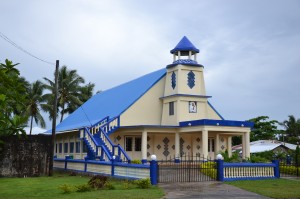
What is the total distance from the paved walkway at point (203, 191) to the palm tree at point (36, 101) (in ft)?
121

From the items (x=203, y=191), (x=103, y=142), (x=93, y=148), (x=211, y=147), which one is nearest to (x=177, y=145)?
(x=211, y=147)

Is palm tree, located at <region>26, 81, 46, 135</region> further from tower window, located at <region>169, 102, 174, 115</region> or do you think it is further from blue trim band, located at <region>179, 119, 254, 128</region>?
blue trim band, located at <region>179, 119, 254, 128</region>

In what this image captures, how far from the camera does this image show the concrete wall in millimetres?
25969

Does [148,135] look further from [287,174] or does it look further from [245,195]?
[245,195]

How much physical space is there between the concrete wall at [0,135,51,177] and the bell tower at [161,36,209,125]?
33.4ft

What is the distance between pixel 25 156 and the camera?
2650cm

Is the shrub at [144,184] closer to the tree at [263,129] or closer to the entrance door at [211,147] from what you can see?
the entrance door at [211,147]

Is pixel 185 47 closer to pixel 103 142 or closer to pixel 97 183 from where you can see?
pixel 103 142

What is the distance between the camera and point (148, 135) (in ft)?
107

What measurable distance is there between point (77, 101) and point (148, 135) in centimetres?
2458

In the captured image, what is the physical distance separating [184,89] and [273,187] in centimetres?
1564

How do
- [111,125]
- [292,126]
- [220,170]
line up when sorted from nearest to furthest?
[220,170], [111,125], [292,126]

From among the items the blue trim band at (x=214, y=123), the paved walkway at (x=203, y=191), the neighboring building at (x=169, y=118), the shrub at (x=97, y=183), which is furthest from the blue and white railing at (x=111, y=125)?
the shrub at (x=97, y=183)

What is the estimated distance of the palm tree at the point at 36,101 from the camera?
52.3 metres
